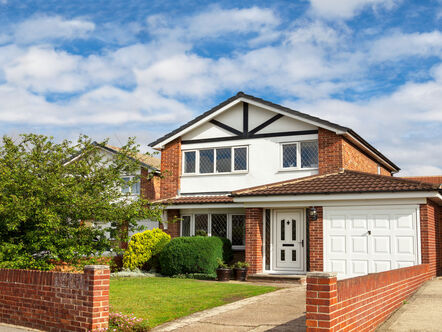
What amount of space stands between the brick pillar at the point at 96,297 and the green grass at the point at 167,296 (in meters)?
1.13

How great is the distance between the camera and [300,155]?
20.2 meters

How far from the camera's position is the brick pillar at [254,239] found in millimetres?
17375

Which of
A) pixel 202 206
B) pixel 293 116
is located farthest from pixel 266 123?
pixel 202 206

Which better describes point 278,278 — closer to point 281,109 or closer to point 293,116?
point 293,116

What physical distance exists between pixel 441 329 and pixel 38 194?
27.8 ft

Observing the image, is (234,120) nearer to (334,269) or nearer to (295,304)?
(334,269)

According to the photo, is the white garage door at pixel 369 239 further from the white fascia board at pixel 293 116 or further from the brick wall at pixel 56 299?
the brick wall at pixel 56 299

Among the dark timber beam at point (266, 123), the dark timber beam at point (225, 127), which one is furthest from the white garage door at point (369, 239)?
the dark timber beam at point (225, 127)

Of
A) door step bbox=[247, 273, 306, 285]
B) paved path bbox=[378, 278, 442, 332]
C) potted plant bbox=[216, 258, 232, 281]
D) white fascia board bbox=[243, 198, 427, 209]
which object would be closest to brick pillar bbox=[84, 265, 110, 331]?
paved path bbox=[378, 278, 442, 332]

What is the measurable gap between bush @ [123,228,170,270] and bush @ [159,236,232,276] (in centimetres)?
113

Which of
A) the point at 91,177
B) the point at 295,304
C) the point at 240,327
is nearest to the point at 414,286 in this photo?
the point at 295,304

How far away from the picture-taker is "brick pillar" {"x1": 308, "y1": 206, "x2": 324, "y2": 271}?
1641 centimetres

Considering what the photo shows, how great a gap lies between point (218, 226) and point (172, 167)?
3.80m

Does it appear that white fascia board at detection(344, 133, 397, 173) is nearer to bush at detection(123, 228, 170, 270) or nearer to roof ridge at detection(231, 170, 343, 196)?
roof ridge at detection(231, 170, 343, 196)
